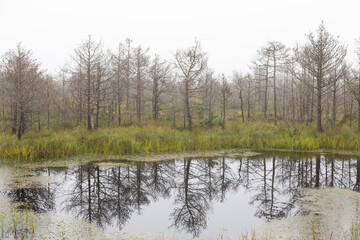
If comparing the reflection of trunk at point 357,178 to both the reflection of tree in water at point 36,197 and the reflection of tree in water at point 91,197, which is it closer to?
the reflection of tree in water at point 91,197

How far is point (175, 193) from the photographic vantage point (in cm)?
760

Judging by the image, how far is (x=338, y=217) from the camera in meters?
5.76

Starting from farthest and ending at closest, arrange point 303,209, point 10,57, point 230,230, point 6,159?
point 10,57 < point 6,159 < point 303,209 < point 230,230

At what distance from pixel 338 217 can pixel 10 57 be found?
16957 mm

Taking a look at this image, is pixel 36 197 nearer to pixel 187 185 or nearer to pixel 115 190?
pixel 115 190

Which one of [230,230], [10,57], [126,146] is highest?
[10,57]

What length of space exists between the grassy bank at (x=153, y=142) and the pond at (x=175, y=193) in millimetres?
1550

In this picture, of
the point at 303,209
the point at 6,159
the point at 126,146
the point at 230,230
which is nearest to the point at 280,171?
the point at 303,209

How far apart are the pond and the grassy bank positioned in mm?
1550

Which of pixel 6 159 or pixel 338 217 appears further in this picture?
pixel 6 159

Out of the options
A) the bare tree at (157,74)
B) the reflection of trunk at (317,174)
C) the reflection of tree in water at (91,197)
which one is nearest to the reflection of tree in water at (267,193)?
the reflection of trunk at (317,174)

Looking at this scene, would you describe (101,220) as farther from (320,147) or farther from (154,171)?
(320,147)

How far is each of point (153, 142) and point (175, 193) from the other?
19.0 ft

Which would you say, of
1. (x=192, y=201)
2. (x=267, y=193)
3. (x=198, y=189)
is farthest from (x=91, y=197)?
(x=267, y=193)
